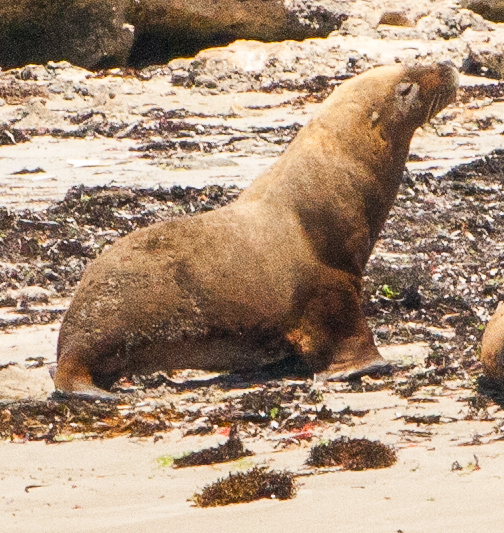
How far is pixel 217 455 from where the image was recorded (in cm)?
424

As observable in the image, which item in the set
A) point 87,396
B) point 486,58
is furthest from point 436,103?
point 486,58

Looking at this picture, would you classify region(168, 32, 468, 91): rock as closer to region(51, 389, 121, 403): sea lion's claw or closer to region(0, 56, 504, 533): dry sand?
region(0, 56, 504, 533): dry sand

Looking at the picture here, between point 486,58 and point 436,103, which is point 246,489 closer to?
point 436,103

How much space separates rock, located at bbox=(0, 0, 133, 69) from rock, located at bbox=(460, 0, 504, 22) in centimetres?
604

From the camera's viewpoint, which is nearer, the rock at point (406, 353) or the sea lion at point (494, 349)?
the sea lion at point (494, 349)

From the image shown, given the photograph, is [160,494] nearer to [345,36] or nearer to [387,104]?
[387,104]

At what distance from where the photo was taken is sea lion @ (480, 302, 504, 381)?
16.2 feet

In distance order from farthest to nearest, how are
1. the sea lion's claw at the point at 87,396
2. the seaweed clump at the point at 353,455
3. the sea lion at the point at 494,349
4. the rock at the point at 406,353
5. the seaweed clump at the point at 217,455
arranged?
1. the rock at the point at 406,353
2. the sea lion's claw at the point at 87,396
3. the sea lion at the point at 494,349
4. the seaweed clump at the point at 217,455
5. the seaweed clump at the point at 353,455

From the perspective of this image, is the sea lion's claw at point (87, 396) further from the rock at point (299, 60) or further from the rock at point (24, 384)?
the rock at point (299, 60)

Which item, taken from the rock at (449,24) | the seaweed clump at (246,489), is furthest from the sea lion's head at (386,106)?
the rock at (449,24)

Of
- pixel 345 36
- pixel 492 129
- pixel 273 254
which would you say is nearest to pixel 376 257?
pixel 273 254

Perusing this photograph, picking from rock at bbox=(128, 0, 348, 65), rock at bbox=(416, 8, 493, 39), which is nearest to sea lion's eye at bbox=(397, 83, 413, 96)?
rock at bbox=(128, 0, 348, 65)

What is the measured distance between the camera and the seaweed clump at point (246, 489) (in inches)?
142

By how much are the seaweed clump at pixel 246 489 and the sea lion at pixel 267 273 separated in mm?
1547
